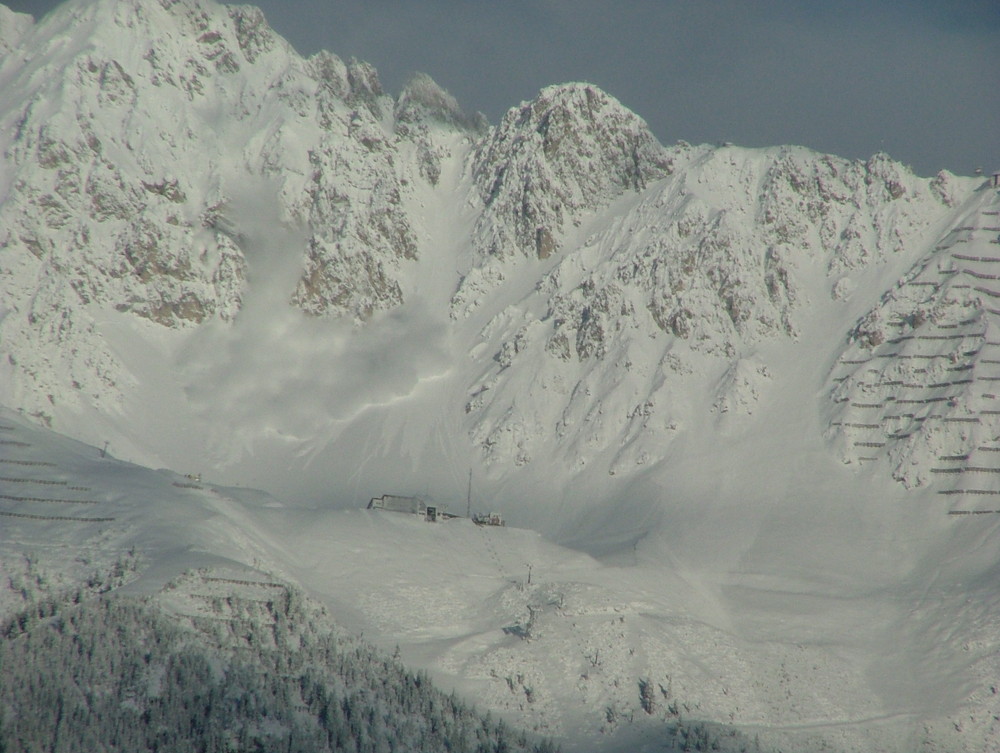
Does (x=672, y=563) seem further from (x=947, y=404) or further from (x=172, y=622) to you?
(x=172, y=622)

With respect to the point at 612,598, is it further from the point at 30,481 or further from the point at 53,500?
the point at 30,481

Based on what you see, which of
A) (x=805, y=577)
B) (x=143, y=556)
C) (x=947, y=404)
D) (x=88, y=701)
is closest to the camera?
(x=88, y=701)

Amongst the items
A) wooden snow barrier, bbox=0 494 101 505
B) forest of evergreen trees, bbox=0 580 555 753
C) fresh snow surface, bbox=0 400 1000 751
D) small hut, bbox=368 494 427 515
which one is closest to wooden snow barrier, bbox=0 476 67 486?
fresh snow surface, bbox=0 400 1000 751

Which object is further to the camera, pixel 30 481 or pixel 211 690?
pixel 30 481

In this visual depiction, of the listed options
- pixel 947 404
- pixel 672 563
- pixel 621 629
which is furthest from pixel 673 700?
pixel 947 404

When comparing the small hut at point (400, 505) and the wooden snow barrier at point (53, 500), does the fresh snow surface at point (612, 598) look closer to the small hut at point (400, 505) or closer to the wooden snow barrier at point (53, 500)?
the wooden snow barrier at point (53, 500)

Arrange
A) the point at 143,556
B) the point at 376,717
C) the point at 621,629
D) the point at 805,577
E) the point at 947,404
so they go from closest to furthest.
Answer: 1. the point at 376,717
2. the point at 143,556
3. the point at 621,629
4. the point at 805,577
5. the point at 947,404

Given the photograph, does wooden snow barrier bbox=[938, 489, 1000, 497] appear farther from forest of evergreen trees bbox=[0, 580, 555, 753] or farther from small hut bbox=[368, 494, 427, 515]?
forest of evergreen trees bbox=[0, 580, 555, 753]

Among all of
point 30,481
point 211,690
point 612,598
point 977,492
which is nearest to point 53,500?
point 30,481
